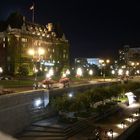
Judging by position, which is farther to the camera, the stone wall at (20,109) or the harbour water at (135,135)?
A: the harbour water at (135,135)

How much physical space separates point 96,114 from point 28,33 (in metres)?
64.6

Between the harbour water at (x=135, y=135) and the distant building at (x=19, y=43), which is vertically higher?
the distant building at (x=19, y=43)

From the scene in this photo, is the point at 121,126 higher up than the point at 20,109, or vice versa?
the point at 20,109

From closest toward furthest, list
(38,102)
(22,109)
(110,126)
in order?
(22,109)
(110,126)
(38,102)

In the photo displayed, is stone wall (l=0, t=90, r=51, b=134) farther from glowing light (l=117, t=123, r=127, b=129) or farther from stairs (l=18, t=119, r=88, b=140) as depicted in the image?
glowing light (l=117, t=123, r=127, b=129)

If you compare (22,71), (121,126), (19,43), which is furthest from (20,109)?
(19,43)

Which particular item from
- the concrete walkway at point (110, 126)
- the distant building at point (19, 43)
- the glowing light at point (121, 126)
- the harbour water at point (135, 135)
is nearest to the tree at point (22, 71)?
the distant building at point (19, 43)

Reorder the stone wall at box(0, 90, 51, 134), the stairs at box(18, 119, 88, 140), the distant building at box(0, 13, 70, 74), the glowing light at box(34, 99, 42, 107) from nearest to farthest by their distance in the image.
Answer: the stairs at box(18, 119, 88, 140)
the stone wall at box(0, 90, 51, 134)
the glowing light at box(34, 99, 42, 107)
the distant building at box(0, 13, 70, 74)

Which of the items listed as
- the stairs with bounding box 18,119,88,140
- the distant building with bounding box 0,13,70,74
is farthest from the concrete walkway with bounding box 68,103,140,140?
the distant building with bounding box 0,13,70,74

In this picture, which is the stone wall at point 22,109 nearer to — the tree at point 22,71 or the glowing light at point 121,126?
the glowing light at point 121,126

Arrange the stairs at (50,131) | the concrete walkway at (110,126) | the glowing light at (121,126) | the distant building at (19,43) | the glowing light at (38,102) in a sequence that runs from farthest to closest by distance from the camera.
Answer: the distant building at (19,43)
the glowing light at (38,102)
the glowing light at (121,126)
the concrete walkway at (110,126)
the stairs at (50,131)

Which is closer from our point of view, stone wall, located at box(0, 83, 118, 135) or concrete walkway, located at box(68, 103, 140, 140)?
concrete walkway, located at box(68, 103, 140, 140)

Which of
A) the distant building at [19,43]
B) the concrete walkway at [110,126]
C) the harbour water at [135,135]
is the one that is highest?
the distant building at [19,43]

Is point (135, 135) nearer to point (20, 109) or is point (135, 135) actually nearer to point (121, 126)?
point (121, 126)
